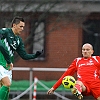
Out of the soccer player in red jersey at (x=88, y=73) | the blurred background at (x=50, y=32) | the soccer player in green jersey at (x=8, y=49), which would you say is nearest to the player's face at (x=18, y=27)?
the soccer player in green jersey at (x=8, y=49)

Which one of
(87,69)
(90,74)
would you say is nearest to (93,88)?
(90,74)

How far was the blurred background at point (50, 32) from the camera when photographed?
20.8m

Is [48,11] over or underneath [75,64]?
over

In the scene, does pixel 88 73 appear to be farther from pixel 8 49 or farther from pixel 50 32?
pixel 50 32

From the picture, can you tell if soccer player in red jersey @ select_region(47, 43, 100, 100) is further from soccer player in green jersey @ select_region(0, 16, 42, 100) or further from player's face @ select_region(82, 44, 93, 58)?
soccer player in green jersey @ select_region(0, 16, 42, 100)

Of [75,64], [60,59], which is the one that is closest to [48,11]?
[60,59]

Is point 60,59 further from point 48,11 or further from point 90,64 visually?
point 90,64

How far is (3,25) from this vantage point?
796 inches

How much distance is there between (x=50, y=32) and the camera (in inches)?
916

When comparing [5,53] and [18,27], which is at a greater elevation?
[18,27]

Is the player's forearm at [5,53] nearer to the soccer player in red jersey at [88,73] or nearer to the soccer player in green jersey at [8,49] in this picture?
A: the soccer player in green jersey at [8,49]

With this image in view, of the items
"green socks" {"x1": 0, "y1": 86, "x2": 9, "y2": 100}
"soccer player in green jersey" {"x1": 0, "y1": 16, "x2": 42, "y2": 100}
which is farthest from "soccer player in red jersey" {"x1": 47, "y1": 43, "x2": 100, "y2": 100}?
"green socks" {"x1": 0, "y1": 86, "x2": 9, "y2": 100}

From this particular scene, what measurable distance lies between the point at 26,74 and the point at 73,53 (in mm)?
2037

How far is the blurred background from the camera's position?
2083 centimetres
